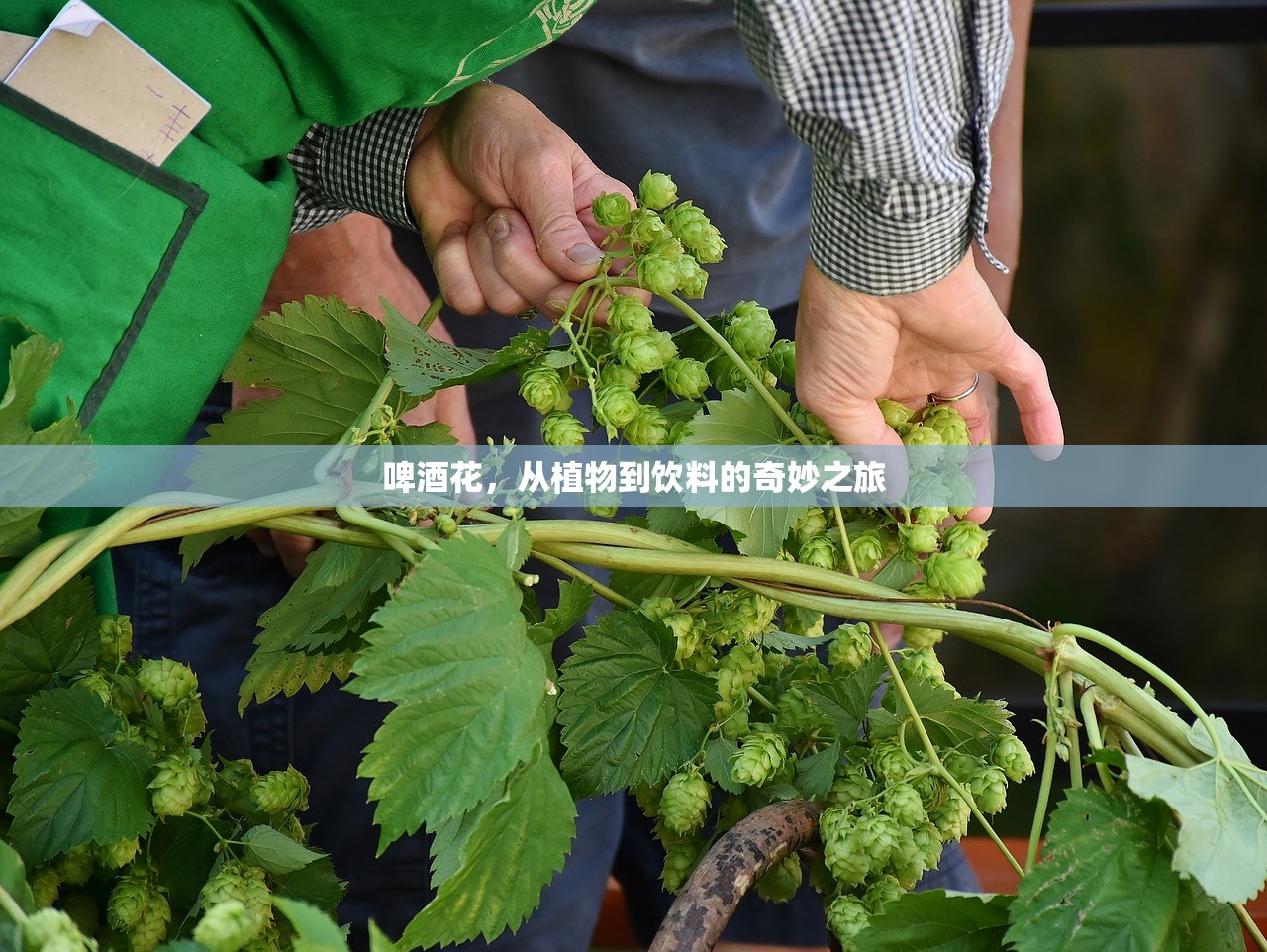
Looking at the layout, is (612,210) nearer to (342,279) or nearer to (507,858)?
(507,858)

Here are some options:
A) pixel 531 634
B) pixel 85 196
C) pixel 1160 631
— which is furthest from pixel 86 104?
pixel 1160 631

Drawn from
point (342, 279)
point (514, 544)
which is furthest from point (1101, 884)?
point (342, 279)

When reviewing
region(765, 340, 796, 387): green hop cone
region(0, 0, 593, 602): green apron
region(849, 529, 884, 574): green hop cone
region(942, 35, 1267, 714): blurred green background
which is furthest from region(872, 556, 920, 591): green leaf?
region(942, 35, 1267, 714): blurred green background

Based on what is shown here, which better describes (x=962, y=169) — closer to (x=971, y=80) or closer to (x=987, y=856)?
(x=971, y=80)

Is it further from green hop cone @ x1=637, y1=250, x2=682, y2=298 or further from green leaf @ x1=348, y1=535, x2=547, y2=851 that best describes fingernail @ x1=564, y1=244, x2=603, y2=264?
green leaf @ x1=348, y1=535, x2=547, y2=851

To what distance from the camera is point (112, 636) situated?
542mm

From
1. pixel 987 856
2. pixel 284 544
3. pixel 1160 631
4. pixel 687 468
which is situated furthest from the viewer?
pixel 1160 631

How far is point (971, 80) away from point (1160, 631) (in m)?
2.22

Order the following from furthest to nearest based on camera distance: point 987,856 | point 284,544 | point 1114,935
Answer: point 987,856, point 284,544, point 1114,935

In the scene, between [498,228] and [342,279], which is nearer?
[498,228]

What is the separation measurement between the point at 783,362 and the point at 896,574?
0.42 feet

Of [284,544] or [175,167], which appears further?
[284,544]

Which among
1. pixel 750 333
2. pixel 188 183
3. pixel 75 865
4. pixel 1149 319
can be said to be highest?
pixel 188 183

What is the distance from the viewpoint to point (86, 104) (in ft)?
1.70
